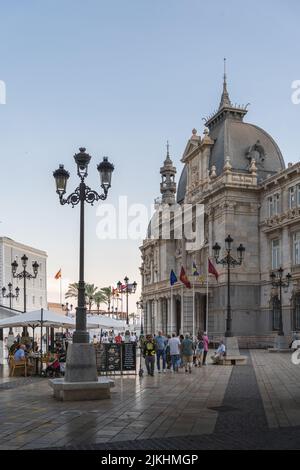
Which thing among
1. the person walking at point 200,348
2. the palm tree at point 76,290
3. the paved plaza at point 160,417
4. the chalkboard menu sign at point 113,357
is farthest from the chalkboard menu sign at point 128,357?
the palm tree at point 76,290

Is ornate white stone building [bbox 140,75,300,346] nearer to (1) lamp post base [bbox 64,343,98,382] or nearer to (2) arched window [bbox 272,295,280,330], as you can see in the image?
(2) arched window [bbox 272,295,280,330]

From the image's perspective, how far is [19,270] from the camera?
9156cm

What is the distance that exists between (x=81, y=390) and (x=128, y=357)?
8465 mm

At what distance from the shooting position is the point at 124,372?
990 inches

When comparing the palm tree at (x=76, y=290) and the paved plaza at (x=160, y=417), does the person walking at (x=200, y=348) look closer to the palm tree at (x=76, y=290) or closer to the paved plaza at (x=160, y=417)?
the paved plaza at (x=160, y=417)

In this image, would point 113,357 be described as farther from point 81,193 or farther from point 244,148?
point 244,148

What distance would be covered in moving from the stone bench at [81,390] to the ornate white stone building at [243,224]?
1288 inches

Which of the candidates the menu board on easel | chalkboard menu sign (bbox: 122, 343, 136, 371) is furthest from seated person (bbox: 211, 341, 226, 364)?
the menu board on easel

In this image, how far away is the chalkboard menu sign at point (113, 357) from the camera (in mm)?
22984

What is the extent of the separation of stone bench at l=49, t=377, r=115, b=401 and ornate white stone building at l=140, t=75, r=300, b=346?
32716 millimetres

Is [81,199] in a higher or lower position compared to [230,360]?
higher

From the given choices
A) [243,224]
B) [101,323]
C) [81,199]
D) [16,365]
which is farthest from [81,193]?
[243,224]

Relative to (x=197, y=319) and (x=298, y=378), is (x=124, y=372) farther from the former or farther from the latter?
(x=197, y=319)
